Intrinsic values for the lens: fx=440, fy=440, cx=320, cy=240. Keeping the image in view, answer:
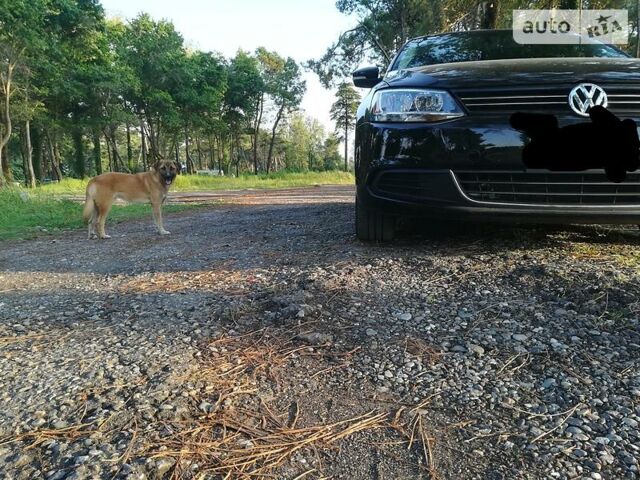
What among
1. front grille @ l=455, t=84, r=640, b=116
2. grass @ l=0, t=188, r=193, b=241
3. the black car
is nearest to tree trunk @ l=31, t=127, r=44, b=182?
grass @ l=0, t=188, r=193, b=241

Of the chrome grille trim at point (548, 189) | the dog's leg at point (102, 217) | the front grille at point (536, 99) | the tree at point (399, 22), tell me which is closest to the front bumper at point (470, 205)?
the chrome grille trim at point (548, 189)

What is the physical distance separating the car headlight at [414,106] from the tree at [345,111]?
55.0 m

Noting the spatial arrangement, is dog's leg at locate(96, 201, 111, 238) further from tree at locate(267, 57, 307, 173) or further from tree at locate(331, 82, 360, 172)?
tree at locate(331, 82, 360, 172)

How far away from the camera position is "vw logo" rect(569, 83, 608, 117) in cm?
236

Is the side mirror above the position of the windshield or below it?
below

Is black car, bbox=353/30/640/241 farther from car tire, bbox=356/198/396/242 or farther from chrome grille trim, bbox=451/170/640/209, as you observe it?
car tire, bbox=356/198/396/242

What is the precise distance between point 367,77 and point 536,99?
66.6 inches

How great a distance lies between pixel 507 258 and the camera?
2.70 m

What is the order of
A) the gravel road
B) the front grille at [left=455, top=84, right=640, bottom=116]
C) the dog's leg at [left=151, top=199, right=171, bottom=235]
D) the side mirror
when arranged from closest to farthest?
the gravel road → the front grille at [left=455, top=84, right=640, bottom=116] → the side mirror → the dog's leg at [left=151, top=199, right=171, bottom=235]

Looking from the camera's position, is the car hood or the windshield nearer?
the car hood

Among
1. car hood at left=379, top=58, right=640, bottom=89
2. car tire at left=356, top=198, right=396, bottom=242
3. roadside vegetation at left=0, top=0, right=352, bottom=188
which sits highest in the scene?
roadside vegetation at left=0, top=0, right=352, bottom=188

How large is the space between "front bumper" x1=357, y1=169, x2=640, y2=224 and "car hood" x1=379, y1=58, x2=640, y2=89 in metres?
0.53

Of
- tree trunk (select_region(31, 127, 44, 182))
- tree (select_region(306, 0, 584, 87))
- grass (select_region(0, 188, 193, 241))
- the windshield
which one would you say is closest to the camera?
the windshield

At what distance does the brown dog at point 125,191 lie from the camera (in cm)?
529
